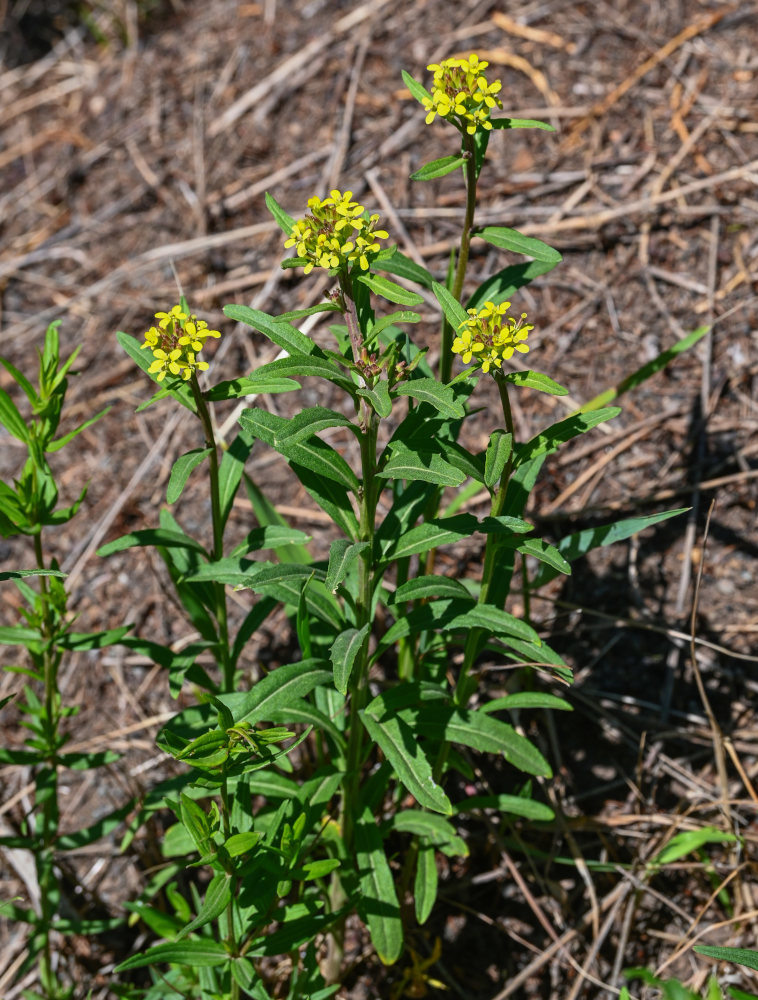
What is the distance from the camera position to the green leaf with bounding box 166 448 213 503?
2.17 metres

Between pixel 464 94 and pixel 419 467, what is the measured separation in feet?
2.78

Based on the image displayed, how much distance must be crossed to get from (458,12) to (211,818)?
433cm

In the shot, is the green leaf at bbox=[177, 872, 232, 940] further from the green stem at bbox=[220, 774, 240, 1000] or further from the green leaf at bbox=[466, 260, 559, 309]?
the green leaf at bbox=[466, 260, 559, 309]

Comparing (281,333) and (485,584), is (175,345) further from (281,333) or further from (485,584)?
(485,584)

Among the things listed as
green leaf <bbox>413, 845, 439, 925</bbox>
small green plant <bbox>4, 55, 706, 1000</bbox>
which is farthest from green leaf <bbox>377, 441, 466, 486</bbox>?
green leaf <bbox>413, 845, 439, 925</bbox>

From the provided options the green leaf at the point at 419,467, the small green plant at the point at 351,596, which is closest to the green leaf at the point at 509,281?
the small green plant at the point at 351,596

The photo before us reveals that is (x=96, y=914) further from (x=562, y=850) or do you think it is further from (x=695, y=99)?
(x=695, y=99)

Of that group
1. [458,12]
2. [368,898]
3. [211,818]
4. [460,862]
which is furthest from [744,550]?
[458,12]

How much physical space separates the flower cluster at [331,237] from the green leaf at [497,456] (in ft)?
1.61

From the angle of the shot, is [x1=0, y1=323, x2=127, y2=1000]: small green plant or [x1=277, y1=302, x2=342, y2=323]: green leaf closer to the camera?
[x1=277, y1=302, x2=342, y2=323]: green leaf

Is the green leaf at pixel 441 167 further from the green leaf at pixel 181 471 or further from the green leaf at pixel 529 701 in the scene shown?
the green leaf at pixel 529 701

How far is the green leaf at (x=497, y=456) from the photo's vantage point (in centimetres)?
210

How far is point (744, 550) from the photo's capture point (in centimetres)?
348

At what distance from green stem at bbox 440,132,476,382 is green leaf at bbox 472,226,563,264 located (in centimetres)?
5
